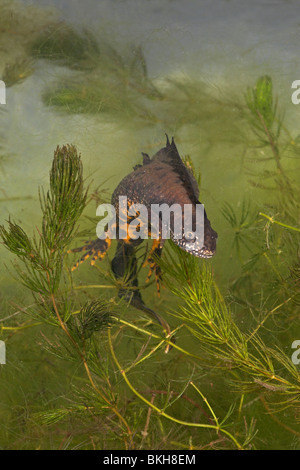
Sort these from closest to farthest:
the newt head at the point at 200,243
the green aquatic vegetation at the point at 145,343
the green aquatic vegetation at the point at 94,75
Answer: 1. the green aquatic vegetation at the point at 145,343
2. the newt head at the point at 200,243
3. the green aquatic vegetation at the point at 94,75

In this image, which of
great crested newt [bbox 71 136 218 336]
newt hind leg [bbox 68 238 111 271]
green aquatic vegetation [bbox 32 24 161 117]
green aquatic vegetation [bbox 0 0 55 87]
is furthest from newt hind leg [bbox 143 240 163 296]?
green aquatic vegetation [bbox 0 0 55 87]

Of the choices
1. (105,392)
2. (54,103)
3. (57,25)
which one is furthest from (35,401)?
(57,25)

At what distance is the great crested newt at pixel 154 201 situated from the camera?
1521 millimetres

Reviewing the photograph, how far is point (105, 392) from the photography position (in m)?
1.51

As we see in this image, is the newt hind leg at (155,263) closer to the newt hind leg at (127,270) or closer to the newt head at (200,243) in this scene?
the newt hind leg at (127,270)

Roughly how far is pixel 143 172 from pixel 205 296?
0.57 meters

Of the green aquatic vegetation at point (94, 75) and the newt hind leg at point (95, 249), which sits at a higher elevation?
the green aquatic vegetation at point (94, 75)

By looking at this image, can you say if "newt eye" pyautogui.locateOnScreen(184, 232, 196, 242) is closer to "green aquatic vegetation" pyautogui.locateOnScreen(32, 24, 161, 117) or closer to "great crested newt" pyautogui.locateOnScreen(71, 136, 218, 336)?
"great crested newt" pyautogui.locateOnScreen(71, 136, 218, 336)

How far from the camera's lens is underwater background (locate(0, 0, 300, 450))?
6.23ft

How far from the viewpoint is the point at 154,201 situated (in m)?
1.70

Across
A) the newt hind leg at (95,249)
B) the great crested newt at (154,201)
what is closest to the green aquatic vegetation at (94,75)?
the great crested newt at (154,201)

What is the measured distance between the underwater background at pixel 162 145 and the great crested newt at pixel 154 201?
83mm

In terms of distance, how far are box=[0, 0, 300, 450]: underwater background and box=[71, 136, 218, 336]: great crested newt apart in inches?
3.3

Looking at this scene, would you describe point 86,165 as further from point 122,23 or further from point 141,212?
point 122,23
